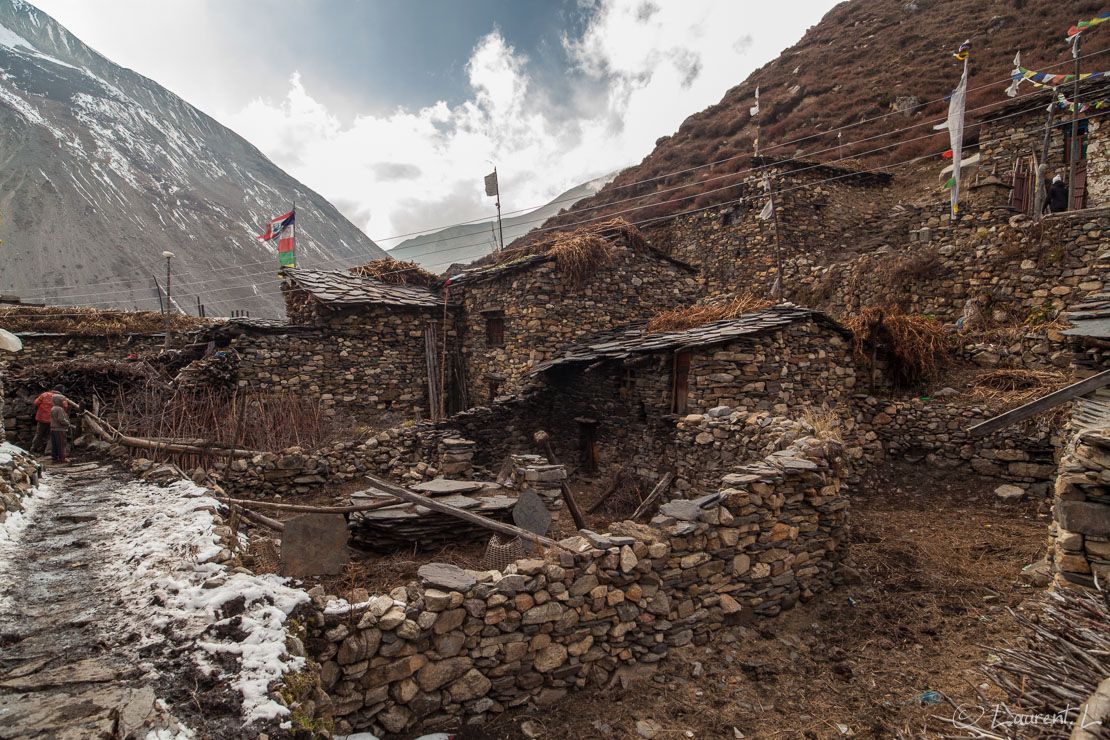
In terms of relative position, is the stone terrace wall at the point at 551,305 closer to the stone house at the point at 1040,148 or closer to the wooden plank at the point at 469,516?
the wooden plank at the point at 469,516

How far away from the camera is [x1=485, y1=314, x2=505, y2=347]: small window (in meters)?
14.8

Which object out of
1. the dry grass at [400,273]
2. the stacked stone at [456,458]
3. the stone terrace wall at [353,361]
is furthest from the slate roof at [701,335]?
the dry grass at [400,273]

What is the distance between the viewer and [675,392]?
32.7 ft

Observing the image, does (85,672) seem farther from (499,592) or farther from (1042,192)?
(1042,192)

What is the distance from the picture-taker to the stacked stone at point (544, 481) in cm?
702

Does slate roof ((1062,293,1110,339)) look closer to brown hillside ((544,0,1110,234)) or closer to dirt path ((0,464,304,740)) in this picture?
dirt path ((0,464,304,740))

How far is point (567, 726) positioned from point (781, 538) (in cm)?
308

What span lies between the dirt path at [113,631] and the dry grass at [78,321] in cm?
2030

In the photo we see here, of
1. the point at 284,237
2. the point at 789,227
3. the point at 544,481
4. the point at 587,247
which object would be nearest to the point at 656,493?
the point at 544,481

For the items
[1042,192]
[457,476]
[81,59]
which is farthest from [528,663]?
[81,59]

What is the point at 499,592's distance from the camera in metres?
4.21

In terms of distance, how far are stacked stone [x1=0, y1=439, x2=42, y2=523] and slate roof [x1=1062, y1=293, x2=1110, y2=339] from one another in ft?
34.4

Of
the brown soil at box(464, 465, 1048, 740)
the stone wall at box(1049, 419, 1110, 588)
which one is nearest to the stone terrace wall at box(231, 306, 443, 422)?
the brown soil at box(464, 465, 1048, 740)

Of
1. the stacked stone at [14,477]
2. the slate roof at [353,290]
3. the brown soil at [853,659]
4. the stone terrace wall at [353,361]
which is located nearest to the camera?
the brown soil at [853,659]
